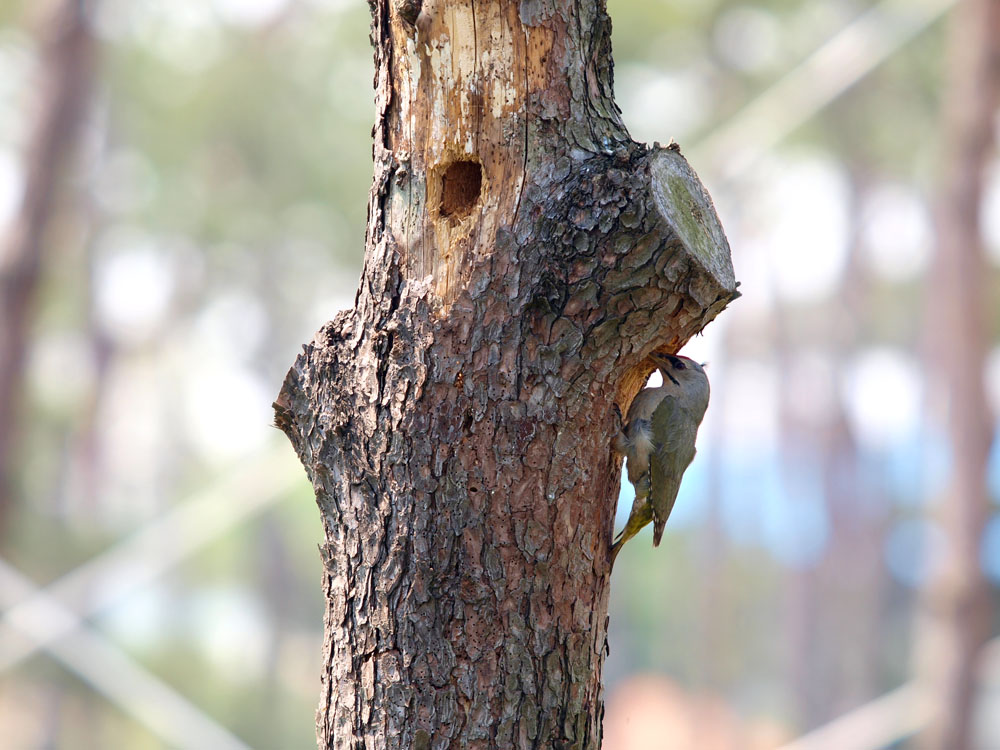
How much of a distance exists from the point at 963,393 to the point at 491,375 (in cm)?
561

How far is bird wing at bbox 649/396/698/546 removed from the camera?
294 centimetres

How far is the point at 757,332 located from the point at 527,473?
675cm

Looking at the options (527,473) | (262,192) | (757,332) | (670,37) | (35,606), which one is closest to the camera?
(527,473)

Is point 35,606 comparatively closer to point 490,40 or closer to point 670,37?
point 490,40

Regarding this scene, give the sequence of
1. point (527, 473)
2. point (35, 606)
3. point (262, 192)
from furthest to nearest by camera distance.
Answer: point (262, 192), point (35, 606), point (527, 473)

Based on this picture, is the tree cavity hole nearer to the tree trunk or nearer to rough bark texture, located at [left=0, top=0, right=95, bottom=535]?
the tree trunk

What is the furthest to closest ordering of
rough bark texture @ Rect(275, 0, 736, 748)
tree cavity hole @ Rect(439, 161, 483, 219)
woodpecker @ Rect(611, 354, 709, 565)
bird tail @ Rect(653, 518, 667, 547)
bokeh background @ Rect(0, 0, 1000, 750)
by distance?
bokeh background @ Rect(0, 0, 1000, 750) < bird tail @ Rect(653, 518, 667, 547) < woodpecker @ Rect(611, 354, 709, 565) < tree cavity hole @ Rect(439, 161, 483, 219) < rough bark texture @ Rect(275, 0, 736, 748)

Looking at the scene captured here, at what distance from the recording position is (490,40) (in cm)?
203

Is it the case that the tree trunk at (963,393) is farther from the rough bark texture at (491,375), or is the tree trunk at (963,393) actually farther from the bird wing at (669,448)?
the rough bark texture at (491,375)

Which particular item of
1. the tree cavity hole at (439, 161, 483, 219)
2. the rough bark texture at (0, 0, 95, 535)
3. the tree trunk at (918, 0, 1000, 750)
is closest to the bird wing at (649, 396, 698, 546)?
the tree cavity hole at (439, 161, 483, 219)

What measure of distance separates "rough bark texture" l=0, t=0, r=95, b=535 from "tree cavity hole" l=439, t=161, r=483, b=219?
20.4 ft

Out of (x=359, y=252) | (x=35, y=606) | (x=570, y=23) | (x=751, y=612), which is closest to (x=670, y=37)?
(x=359, y=252)

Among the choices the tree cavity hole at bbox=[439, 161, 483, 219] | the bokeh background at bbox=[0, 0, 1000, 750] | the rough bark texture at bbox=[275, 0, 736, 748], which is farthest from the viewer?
the bokeh background at bbox=[0, 0, 1000, 750]

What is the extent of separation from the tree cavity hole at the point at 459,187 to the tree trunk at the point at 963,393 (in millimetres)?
5457
